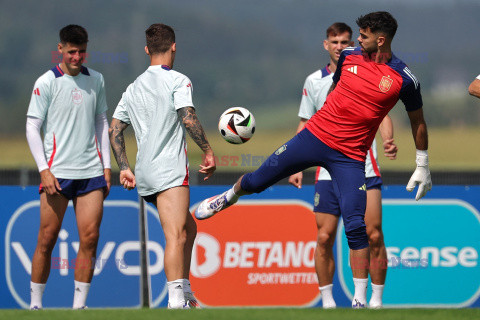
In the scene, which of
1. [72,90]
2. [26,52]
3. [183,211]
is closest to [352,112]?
[183,211]

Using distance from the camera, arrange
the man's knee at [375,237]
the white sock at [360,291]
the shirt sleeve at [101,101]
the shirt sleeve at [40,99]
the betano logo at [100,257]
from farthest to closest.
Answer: the betano logo at [100,257] < the man's knee at [375,237] < the shirt sleeve at [101,101] < the shirt sleeve at [40,99] < the white sock at [360,291]

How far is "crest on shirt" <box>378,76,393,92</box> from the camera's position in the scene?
6562 millimetres

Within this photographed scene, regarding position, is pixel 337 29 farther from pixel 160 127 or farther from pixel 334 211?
pixel 160 127

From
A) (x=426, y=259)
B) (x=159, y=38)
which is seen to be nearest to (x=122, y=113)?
(x=159, y=38)

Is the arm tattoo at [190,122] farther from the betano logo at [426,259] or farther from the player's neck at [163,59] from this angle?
the betano logo at [426,259]

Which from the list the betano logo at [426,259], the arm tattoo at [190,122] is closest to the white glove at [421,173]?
the arm tattoo at [190,122]

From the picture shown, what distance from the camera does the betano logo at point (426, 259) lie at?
956cm

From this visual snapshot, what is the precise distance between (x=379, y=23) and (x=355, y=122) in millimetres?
763

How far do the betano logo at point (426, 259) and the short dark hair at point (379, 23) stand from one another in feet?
11.1

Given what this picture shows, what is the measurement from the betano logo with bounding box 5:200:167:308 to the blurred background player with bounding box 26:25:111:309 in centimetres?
176

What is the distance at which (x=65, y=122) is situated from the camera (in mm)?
7633

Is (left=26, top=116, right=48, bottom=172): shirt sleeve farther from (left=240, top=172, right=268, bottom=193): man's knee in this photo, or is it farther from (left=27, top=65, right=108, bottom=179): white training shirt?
(left=240, top=172, right=268, bottom=193): man's knee

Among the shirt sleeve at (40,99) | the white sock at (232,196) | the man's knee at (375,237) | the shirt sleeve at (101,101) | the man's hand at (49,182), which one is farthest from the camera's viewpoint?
the man's knee at (375,237)

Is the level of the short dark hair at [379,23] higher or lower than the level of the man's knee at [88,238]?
higher
